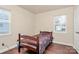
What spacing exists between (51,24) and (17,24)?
2.77 feet

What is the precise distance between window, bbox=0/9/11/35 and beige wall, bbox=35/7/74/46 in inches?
27.3

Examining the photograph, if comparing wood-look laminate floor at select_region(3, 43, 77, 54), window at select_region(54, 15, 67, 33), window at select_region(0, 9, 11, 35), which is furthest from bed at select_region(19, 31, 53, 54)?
window at select_region(0, 9, 11, 35)

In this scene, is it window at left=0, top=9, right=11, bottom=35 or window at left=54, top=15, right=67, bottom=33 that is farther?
window at left=54, top=15, right=67, bottom=33

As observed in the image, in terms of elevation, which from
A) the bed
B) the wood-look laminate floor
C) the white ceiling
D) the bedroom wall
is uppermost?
the white ceiling

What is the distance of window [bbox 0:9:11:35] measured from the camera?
93.4 inches

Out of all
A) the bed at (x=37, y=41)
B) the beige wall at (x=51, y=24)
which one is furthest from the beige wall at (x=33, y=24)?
the bed at (x=37, y=41)

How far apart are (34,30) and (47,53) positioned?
25.4 inches

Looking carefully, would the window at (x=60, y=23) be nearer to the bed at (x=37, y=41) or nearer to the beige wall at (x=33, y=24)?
the beige wall at (x=33, y=24)

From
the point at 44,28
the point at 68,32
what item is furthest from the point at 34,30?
the point at 68,32

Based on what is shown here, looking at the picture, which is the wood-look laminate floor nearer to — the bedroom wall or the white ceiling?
the bedroom wall

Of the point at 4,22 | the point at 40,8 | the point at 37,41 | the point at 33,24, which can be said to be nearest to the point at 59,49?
the point at 37,41

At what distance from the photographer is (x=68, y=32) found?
2.53 m

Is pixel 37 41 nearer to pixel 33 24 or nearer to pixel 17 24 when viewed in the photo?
pixel 33 24

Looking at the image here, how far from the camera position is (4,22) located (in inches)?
95.0
